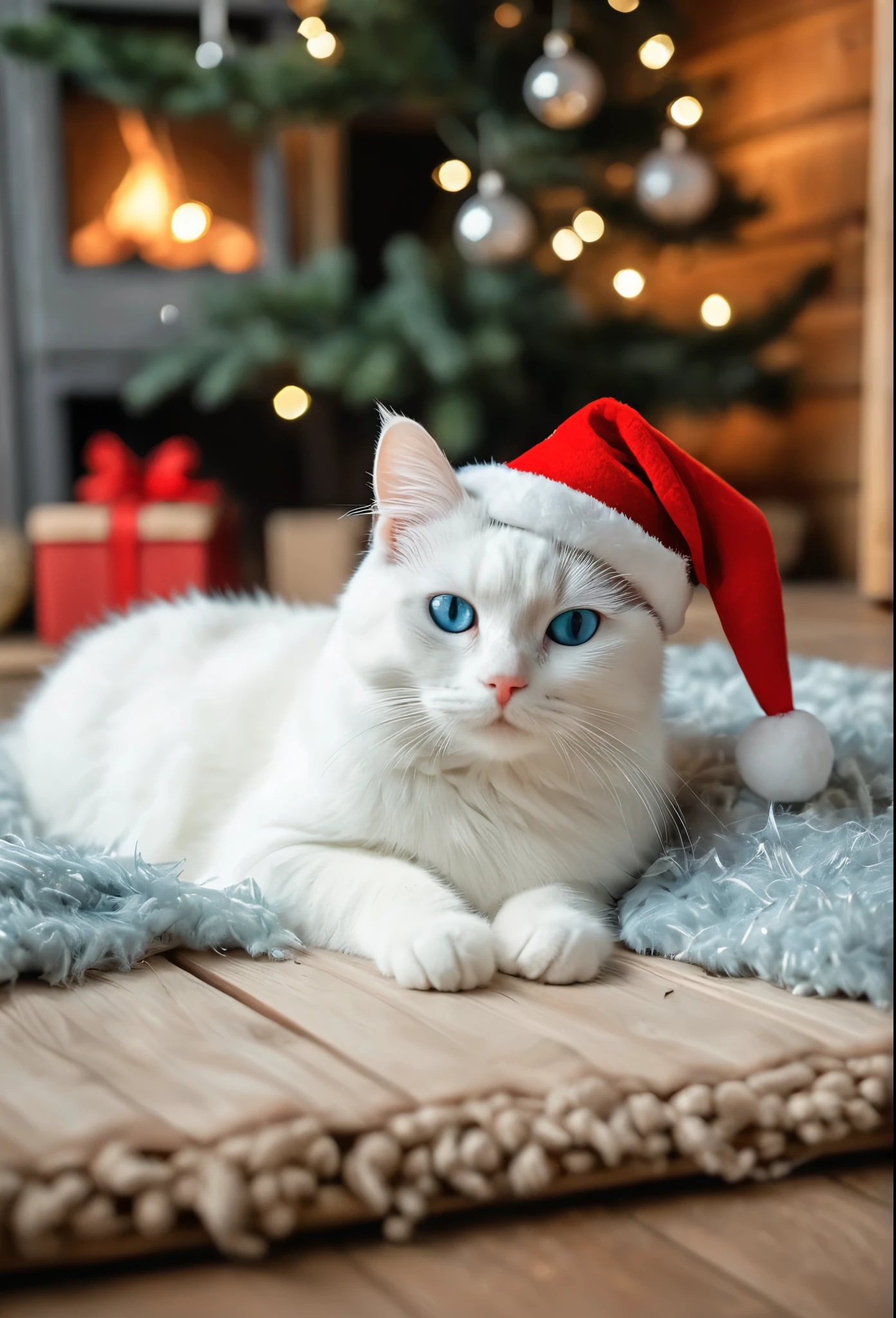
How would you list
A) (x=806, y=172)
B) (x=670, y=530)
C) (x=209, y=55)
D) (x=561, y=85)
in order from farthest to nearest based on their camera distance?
(x=806, y=172) → (x=209, y=55) → (x=561, y=85) → (x=670, y=530)

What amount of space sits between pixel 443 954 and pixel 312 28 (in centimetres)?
266

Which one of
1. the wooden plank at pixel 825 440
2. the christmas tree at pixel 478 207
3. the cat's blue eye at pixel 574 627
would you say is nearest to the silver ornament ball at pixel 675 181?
the christmas tree at pixel 478 207

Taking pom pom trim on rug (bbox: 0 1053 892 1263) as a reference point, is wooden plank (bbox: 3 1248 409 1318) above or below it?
below

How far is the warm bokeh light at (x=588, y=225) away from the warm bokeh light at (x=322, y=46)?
68 cm

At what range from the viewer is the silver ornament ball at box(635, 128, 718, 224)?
9.71 ft

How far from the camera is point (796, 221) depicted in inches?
137

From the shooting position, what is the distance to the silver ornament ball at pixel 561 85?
2.79m

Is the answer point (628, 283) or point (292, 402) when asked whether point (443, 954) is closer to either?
point (292, 402)

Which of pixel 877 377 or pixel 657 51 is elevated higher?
pixel 657 51

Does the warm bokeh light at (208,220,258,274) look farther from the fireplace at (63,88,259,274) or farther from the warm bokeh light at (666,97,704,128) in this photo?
the warm bokeh light at (666,97,704,128)

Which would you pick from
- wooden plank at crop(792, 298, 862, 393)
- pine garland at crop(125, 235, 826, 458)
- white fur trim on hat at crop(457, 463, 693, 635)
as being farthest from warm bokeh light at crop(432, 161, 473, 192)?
white fur trim on hat at crop(457, 463, 693, 635)

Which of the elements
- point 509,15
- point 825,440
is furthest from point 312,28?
point 825,440

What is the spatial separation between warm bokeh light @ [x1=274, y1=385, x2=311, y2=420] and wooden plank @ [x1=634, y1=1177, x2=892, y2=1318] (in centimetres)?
259

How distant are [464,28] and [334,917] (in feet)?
8.47
